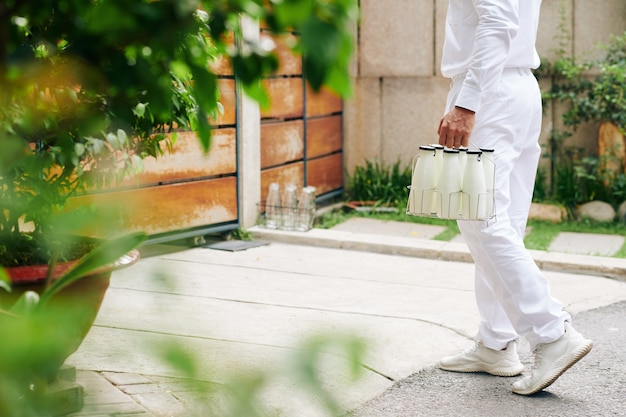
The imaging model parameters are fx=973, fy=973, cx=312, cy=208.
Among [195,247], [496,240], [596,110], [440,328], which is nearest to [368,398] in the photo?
[496,240]

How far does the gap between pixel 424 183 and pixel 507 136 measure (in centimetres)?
39

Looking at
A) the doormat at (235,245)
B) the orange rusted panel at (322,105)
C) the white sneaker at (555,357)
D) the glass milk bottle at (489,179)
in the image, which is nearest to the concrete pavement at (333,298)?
the doormat at (235,245)

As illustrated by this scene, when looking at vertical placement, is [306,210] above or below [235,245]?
above

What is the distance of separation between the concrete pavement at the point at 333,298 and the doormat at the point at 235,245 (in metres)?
0.07

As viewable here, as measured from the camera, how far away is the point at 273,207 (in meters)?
7.38

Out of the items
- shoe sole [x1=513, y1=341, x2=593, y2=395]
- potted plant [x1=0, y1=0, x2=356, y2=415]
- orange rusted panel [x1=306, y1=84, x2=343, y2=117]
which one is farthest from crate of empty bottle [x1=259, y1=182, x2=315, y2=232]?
potted plant [x1=0, y1=0, x2=356, y2=415]

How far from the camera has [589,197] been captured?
320 inches

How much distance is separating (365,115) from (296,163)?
3.64 ft

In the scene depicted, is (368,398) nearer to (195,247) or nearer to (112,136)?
(112,136)

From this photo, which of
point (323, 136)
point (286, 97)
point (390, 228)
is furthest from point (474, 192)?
point (323, 136)

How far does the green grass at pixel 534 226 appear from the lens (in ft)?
23.5

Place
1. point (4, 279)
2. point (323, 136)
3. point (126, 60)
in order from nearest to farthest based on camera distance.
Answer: point (126, 60)
point (4, 279)
point (323, 136)

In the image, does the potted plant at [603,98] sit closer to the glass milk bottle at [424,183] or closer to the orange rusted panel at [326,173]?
the orange rusted panel at [326,173]

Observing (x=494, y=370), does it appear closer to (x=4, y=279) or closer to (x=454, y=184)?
(x=454, y=184)
